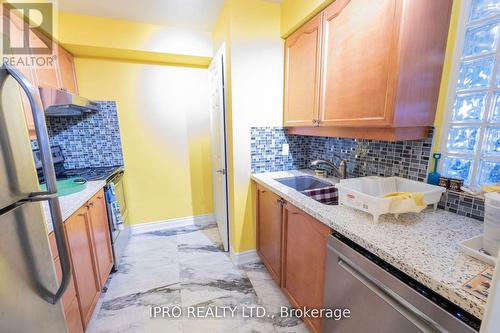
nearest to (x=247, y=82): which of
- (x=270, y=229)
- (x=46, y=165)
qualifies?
(x=270, y=229)

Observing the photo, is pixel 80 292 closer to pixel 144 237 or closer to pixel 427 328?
pixel 144 237

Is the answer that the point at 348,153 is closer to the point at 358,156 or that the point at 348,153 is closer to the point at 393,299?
the point at 358,156

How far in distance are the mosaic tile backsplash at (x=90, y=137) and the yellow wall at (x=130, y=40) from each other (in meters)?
0.57

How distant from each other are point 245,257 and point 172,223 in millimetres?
1261

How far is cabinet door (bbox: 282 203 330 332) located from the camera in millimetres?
1163

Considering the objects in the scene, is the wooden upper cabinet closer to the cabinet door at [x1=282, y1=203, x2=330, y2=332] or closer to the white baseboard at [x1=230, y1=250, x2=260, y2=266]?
the cabinet door at [x1=282, y1=203, x2=330, y2=332]

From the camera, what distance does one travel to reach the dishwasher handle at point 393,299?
65 cm

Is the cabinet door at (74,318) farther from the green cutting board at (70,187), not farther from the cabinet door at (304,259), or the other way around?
the cabinet door at (304,259)

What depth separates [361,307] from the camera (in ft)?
2.96

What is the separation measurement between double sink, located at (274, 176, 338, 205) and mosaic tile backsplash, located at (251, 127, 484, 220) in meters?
0.23

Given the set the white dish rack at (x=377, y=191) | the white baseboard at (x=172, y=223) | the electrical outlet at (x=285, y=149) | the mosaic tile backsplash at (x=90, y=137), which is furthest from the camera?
the white baseboard at (x=172, y=223)

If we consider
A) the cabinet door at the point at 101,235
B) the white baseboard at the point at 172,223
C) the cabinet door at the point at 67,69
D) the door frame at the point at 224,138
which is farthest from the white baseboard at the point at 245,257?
the cabinet door at the point at 67,69

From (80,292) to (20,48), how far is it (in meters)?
1.78

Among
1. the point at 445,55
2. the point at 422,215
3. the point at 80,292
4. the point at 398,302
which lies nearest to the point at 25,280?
the point at 80,292
